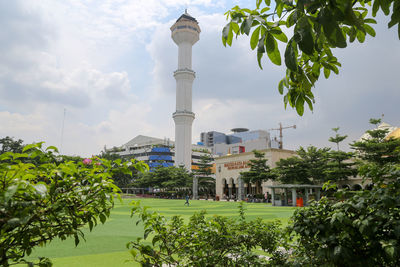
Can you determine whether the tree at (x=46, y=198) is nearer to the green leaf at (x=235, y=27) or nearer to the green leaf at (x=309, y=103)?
the green leaf at (x=235, y=27)

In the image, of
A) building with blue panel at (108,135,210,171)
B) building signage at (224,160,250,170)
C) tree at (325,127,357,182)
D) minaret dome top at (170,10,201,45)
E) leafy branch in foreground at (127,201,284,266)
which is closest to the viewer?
leafy branch in foreground at (127,201,284,266)

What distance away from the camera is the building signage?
4281cm

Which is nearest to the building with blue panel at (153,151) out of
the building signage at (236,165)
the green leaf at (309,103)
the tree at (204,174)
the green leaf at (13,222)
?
the tree at (204,174)

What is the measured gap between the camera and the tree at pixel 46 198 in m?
1.60

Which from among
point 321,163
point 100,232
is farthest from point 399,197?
point 321,163

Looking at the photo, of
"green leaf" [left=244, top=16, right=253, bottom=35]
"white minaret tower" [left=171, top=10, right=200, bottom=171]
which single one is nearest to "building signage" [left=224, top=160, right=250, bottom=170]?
"white minaret tower" [left=171, top=10, right=200, bottom=171]

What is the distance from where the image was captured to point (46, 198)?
1.80 metres

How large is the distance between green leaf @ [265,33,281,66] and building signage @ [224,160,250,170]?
41323 mm

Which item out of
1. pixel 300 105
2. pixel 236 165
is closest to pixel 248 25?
pixel 300 105

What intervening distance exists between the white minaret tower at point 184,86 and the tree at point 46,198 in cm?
6024

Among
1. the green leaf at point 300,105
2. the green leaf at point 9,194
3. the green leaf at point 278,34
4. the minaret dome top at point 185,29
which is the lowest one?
the green leaf at point 9,194

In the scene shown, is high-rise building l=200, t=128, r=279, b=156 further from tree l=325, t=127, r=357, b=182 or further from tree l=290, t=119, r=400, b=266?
tree l=290, t=119, r=400, b=266

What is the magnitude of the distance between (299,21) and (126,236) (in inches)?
331

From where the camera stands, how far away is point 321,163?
102 ft
